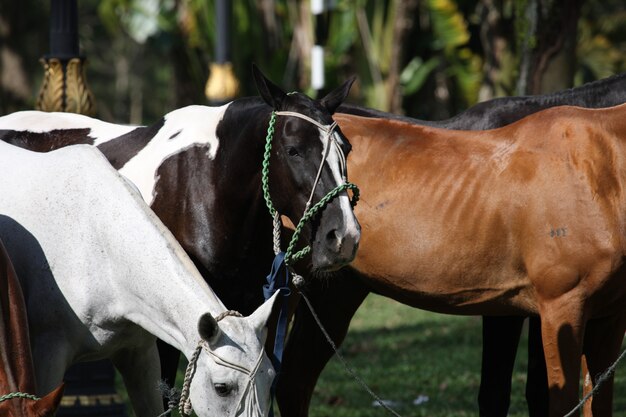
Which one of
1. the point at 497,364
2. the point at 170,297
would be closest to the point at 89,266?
the point at 170,297

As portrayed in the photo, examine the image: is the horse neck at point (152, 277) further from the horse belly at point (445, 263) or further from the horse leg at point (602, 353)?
the horse leg at point (602, 353)

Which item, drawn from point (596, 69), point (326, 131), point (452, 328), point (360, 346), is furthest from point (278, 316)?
point (596, 69)

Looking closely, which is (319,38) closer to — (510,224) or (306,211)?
(510,224)

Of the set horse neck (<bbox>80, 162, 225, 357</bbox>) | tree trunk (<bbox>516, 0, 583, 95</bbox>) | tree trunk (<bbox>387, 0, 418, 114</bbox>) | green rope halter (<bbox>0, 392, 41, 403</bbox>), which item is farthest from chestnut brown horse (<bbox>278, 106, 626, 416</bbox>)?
tree trunk (<bbox>387, 0, 418, 114</bbox>)

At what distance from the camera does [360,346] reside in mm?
10172

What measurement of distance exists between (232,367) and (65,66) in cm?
383

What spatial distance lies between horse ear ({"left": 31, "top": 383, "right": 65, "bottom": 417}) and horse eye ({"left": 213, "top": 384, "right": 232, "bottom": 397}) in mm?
534

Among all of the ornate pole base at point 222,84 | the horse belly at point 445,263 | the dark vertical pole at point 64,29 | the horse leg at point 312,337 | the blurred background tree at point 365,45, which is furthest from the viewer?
the blurred background tree at point 365,45

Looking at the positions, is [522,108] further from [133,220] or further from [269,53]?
[269,53]

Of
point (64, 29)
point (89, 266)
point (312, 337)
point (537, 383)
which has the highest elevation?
point (64, 29)

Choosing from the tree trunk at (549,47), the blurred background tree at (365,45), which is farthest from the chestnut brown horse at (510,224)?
the blurred background tree at (365,45)

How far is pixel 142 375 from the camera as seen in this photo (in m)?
4.64

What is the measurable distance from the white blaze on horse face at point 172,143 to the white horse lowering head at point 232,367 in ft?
4.73

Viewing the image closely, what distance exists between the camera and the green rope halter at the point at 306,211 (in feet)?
14.6
